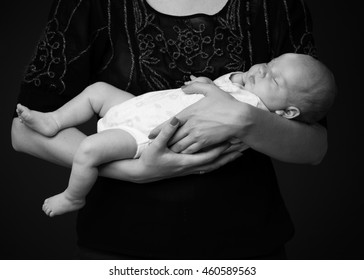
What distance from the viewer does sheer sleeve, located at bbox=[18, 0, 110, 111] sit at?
2320mm

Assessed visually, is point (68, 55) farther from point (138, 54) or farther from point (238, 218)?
point (238, 218)

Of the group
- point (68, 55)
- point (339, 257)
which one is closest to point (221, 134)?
point (68, 55)

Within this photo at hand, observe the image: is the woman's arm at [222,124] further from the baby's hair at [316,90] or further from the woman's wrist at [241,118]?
the baby's hair at [316,90]

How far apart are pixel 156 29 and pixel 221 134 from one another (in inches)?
18.2

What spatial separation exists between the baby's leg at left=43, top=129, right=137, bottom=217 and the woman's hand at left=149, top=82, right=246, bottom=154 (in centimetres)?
9

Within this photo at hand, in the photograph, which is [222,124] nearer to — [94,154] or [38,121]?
[94,154]

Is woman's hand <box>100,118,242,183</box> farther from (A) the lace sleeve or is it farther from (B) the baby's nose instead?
(A) the lace sleeve

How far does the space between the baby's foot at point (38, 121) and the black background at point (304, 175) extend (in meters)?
1.65

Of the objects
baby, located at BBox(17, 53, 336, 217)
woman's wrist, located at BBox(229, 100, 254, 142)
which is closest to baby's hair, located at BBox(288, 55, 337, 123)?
baby, located at BBox(17, 53, 336, 217)

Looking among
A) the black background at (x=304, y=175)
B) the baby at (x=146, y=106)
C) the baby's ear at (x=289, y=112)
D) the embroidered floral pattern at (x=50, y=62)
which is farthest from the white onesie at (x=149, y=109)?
the black background at (x=304, y=175)

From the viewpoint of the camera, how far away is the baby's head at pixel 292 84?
2270mm

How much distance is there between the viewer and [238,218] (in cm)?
225

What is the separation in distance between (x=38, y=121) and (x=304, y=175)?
2.21 m

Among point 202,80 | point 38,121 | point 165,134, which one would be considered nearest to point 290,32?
point 202,80
